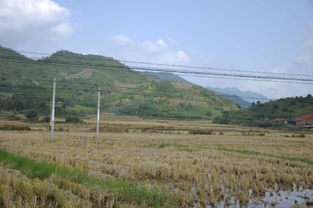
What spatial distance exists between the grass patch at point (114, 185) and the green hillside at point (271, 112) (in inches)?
3395

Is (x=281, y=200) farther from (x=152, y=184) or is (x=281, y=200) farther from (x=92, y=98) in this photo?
(x=92, y=98)

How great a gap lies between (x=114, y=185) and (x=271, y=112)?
99750 mm

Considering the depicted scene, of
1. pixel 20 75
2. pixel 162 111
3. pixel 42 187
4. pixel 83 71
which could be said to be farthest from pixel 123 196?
pixel 83 71

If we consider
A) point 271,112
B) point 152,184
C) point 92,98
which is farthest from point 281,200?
point 92,98

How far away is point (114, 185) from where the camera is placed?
11.7m

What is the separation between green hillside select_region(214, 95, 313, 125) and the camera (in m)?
101

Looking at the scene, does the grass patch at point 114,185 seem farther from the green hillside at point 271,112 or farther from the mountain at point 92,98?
the green hillside at point 271,112

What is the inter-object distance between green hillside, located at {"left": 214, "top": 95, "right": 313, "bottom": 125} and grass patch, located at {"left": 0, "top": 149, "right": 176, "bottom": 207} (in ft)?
283

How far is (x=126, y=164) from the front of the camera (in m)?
18.1

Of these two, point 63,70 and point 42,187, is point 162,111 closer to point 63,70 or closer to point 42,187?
point 63,70

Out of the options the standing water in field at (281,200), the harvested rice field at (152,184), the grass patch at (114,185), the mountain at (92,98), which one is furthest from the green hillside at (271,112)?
the grass patch at (114,185)

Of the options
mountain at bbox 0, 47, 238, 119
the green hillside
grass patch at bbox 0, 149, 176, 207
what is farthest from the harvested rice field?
the green hillside

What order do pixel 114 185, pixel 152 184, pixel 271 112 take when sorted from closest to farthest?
1. pixel 114 185
2. pixel 152 184
3. pixel 271 112

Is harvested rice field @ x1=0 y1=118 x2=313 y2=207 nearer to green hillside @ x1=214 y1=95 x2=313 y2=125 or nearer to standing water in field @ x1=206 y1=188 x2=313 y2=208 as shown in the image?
standing water in field @ x1=206 y1=188 x2=313 y2=208
